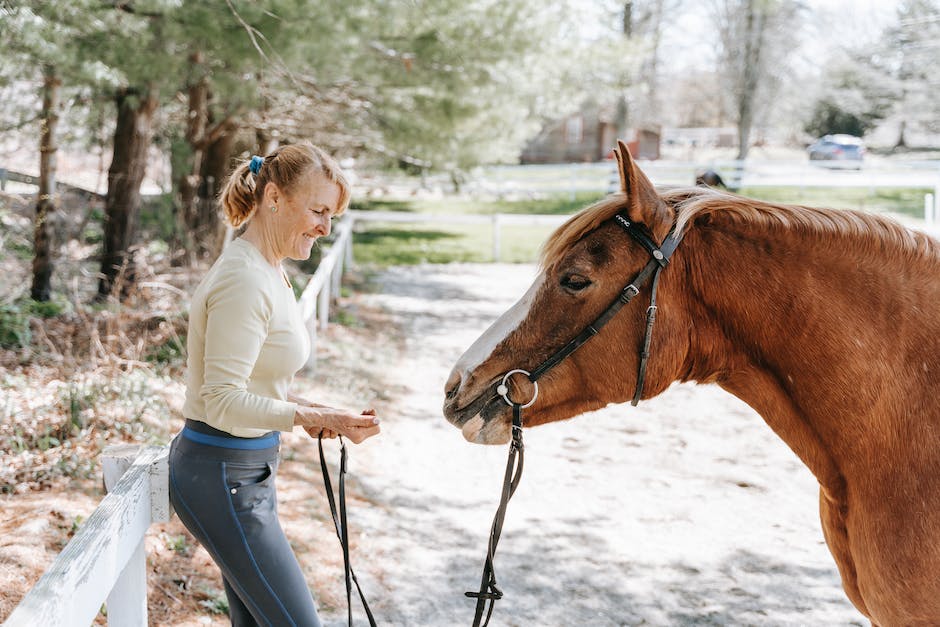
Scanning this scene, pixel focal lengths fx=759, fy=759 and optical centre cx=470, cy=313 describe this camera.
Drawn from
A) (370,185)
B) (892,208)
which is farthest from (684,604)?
(892,208)

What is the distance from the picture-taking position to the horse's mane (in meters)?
2.19

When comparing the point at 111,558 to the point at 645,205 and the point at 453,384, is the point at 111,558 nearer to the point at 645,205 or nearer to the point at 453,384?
the point at 453,384

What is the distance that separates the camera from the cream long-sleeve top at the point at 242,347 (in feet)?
6.56

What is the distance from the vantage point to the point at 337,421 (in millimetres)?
2107

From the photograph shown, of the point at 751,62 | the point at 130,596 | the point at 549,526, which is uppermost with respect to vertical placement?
the point at 751,62

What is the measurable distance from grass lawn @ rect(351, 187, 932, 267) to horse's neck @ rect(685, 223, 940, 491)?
1062 cm

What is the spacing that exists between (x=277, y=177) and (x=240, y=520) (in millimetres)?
974

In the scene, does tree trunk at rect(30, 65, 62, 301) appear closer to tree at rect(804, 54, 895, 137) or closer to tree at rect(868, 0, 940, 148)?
tree at rect(868, 0, 940, 148)

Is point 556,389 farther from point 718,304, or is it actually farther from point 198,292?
point 198,292

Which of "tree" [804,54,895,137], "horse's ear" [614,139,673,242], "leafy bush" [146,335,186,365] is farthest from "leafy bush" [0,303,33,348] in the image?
"tree" [804,54,895,137]

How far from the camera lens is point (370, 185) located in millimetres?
19688

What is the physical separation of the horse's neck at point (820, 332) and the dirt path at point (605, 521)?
1164 mm

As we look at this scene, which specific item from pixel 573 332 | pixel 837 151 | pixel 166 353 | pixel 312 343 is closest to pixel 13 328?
pixel 166 353

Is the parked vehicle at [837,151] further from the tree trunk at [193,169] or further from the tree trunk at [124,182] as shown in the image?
the tree trunk at [124,182]
